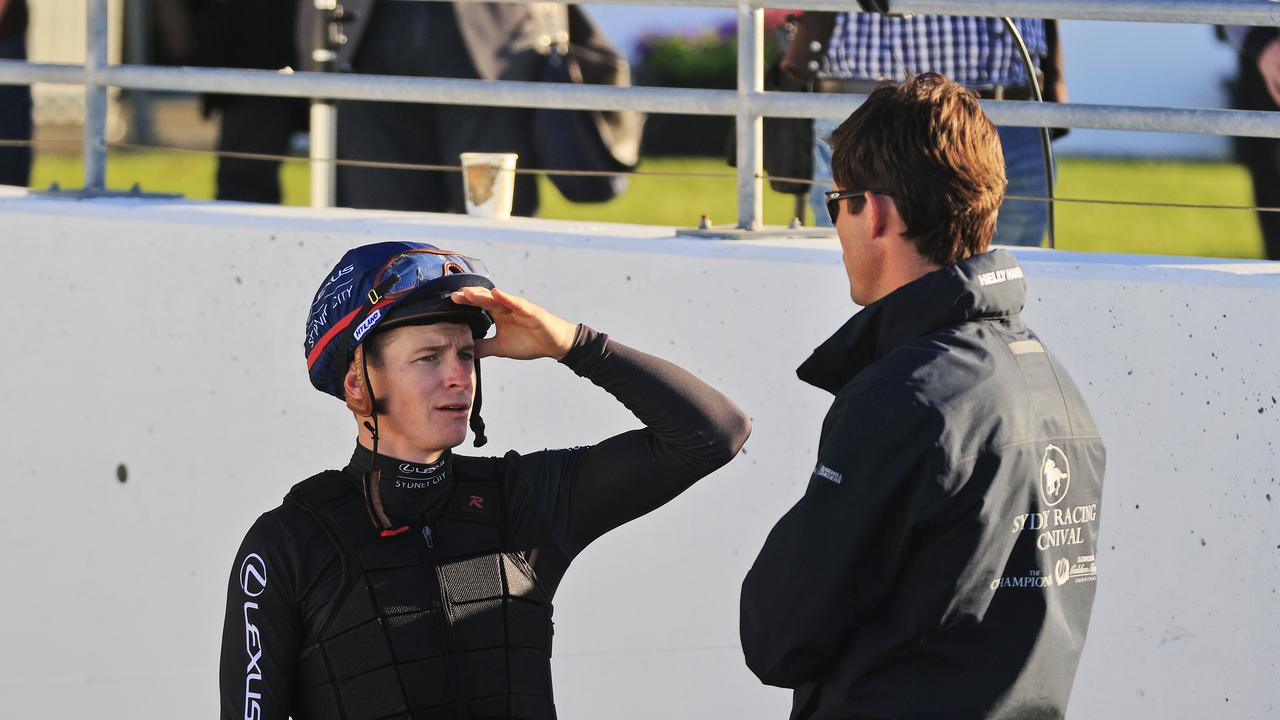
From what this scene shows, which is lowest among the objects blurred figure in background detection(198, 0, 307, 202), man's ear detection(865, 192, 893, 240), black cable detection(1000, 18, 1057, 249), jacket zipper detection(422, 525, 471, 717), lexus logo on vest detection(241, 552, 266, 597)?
jacket zipper detection(422, 525, 471, 717)

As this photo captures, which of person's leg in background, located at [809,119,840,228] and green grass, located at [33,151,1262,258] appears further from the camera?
green grass, located at [33,151,1262,258]

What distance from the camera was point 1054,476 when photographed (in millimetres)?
2344

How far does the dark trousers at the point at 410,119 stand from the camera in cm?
543

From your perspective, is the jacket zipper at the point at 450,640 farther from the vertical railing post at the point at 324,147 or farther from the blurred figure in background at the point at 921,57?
the vertical railing post at the point at 324,147

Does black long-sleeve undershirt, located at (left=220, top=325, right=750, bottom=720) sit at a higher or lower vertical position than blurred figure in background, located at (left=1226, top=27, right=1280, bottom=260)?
lower

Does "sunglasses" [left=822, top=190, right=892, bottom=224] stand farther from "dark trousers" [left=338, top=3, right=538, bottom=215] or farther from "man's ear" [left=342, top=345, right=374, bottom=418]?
"dark trousers" [left=338, top=3, right=538, bottom=215]

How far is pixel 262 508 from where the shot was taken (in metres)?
4.09

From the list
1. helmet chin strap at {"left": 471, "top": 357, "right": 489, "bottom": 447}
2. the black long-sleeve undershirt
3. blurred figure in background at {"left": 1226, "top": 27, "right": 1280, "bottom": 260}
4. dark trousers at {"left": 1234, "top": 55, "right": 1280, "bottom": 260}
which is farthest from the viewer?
dark trousers at {"left": 1234, "top": 55, "right": 1280, "bottom": 260}

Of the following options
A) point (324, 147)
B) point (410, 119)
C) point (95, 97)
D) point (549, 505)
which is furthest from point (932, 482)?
point (324, 147)

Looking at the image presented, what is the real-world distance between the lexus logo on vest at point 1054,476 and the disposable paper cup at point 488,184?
85.5 inches

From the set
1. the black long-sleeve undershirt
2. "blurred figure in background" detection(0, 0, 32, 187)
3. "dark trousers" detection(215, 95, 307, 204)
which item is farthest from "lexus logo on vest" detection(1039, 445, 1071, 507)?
"dark trousers" detection(215, 95, 307, 204)

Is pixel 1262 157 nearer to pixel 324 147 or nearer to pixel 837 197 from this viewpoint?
pixel 324 147

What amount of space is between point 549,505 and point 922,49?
90.6 inches

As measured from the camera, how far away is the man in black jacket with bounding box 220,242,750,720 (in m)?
2.75
